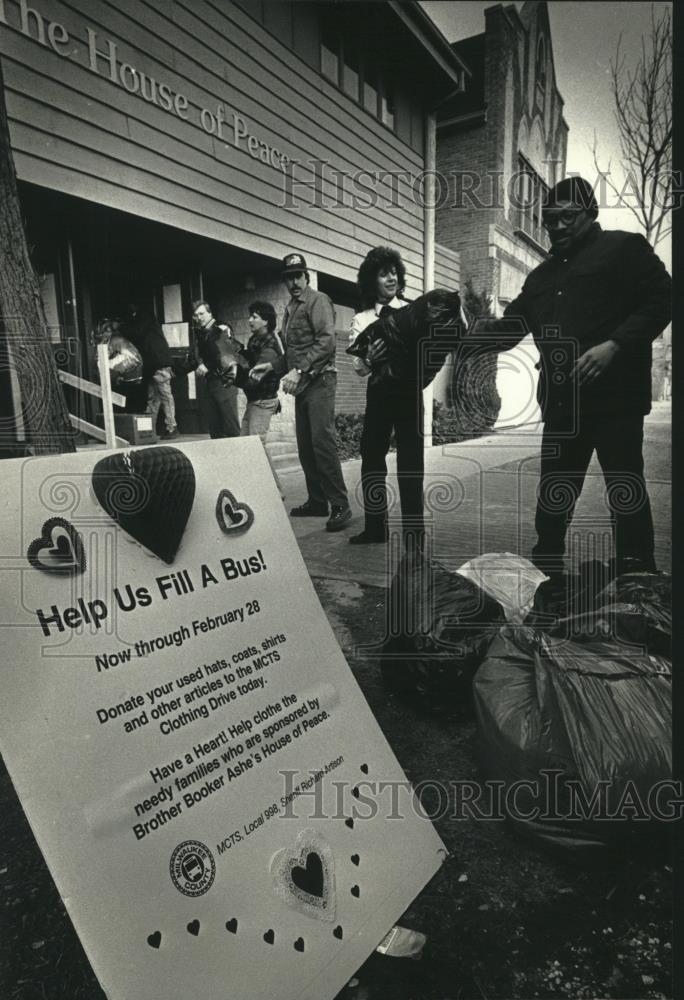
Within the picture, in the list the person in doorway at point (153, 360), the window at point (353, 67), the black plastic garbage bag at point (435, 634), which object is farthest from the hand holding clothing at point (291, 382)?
the window at point (353, 67)

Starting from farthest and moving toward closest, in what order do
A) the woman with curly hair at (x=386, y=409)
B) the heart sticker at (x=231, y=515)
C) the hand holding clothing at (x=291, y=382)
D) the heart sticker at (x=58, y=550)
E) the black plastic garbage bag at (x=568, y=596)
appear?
the hand holding clothing at (x=291, y=382) < the woman with curly hair at (x=386, y=409) < the black plastic garbage bag at (x=568, y=596) < the heart sticker at (x=231, y=515) < the heart sticker at (x=58, y=550)

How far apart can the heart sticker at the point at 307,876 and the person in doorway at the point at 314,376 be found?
11.3 feet

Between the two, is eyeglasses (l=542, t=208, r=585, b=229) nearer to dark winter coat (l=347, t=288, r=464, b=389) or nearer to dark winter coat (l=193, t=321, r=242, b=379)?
dark winter coat (l=347, t=288, r=464, b=389)

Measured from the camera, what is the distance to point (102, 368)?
16.5 ft

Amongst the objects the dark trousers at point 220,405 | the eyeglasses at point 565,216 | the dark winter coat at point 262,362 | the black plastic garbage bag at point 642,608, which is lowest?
the black plastic garbage bag at point 642,608

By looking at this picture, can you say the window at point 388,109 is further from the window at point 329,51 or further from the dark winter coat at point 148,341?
the dark winter coat at point 148,341

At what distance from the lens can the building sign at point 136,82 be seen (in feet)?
12.9

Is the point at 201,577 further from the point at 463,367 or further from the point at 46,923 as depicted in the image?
the point at 463,367

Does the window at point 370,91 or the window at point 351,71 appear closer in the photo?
the window at point 351,71

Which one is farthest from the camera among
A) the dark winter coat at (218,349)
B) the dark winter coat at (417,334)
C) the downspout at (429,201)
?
the downspout at (429,201)

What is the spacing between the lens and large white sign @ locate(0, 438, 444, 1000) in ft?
3.06

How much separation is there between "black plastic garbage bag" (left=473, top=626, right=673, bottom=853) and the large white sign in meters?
0.32

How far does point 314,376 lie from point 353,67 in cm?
490

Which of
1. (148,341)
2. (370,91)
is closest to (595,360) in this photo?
(148,341)
